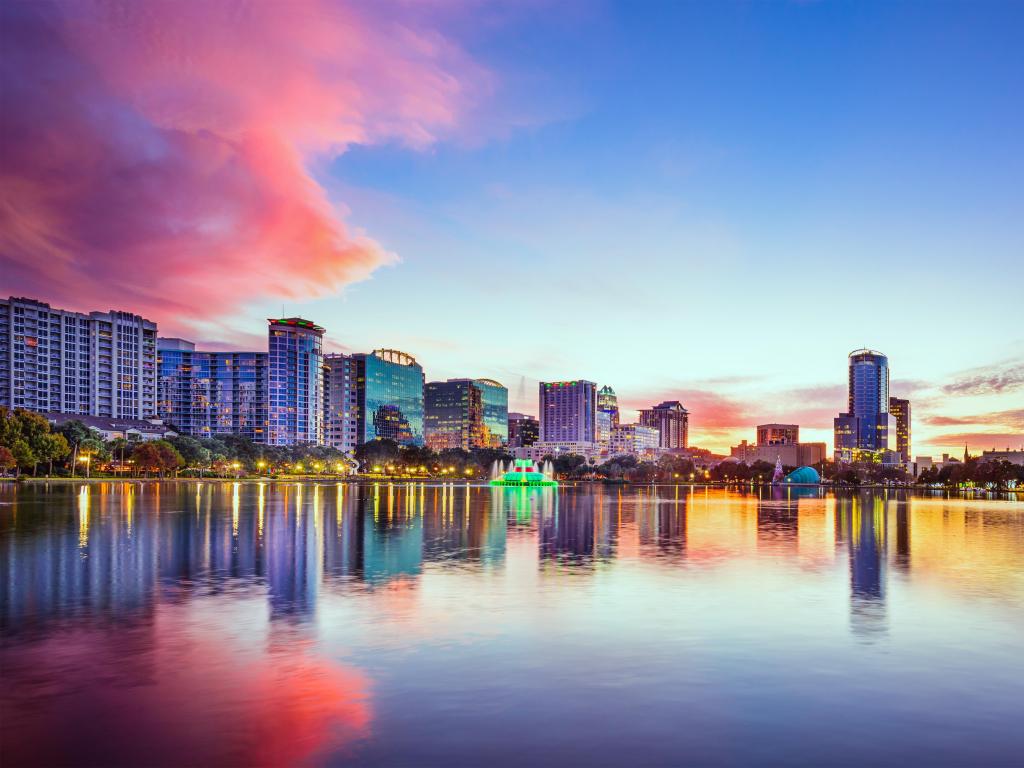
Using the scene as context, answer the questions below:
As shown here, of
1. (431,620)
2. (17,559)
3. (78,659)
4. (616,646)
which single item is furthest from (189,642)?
(17,559)

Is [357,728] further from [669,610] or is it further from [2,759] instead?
[669,610]

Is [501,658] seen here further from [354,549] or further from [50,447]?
[50,447]

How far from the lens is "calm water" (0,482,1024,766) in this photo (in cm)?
1330

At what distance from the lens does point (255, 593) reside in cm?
2719

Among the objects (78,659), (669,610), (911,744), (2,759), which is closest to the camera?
(2,759)

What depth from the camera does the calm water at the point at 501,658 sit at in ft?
43.7

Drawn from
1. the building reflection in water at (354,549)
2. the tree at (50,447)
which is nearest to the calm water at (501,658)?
the building reflection in water at (354,549)

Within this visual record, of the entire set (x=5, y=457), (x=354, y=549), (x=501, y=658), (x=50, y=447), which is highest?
(x=501, y=658)

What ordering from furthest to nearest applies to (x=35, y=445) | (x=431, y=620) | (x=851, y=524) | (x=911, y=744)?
(x=35, y=445) → (x=851, y=524) → (x=431, y=620) → (x=911, y=744)

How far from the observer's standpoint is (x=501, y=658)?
18.8 meters

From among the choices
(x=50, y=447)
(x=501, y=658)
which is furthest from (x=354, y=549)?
(x=50, y=447)

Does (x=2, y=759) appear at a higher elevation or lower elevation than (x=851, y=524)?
higher

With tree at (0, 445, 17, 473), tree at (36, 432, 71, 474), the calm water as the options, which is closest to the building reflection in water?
the calm water

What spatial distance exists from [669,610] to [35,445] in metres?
157
